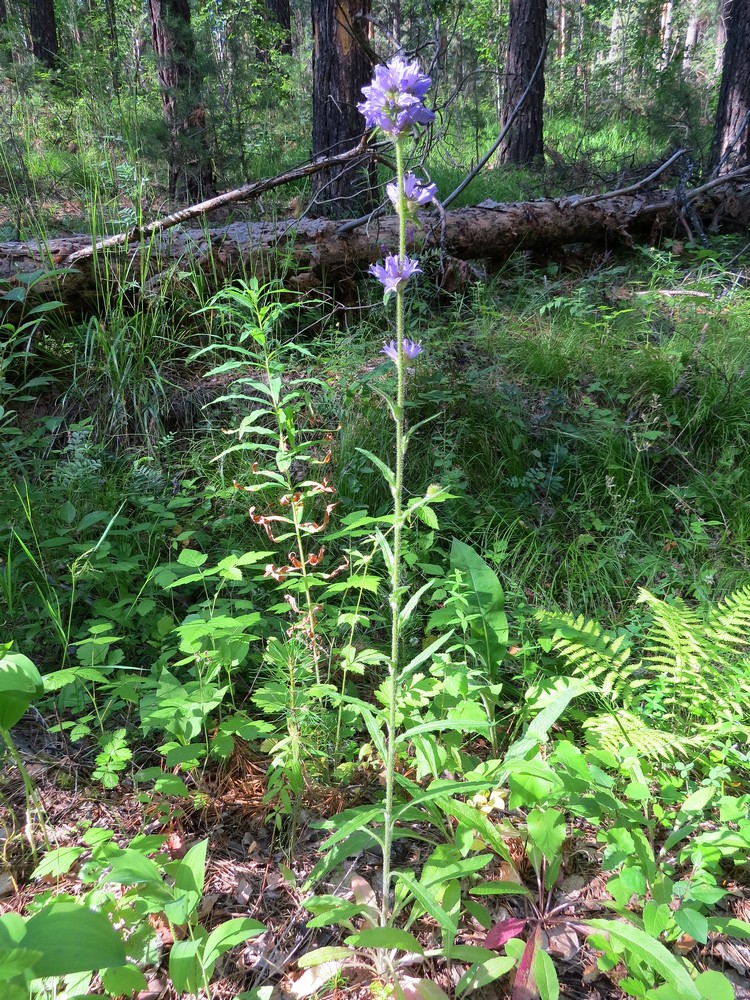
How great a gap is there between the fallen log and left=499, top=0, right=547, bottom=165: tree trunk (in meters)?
2.35

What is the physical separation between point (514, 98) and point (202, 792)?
805 centimetres

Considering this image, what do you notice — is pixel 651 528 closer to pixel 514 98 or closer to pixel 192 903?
pixel 192 903

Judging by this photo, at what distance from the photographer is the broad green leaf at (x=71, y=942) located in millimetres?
792

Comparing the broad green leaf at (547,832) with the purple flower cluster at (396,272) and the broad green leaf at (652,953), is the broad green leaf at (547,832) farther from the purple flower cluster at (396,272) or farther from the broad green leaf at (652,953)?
the purple flower cluster at (396,272)

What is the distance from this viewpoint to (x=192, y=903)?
44.4 inches

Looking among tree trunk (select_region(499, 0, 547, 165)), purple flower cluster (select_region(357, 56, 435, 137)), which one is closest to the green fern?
purple flower cluster (select_region(357, 56, 435, 137))

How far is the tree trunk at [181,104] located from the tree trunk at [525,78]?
358 centimetres

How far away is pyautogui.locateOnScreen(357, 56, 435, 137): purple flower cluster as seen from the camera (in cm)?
106

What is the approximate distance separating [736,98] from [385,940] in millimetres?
6788

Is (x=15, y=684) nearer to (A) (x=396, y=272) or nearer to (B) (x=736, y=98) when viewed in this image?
(A) (x=396, y=272)

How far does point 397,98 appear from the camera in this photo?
3.50ft

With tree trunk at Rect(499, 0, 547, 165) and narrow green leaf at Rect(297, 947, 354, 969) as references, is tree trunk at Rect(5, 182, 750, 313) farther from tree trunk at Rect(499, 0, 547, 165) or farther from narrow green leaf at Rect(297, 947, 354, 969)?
narrow green leaf at Rect(297, 947, 354, 969)

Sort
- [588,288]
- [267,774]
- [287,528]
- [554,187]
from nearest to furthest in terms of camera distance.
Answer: [267,774] → [287,528] → [588,288] → [554,187]

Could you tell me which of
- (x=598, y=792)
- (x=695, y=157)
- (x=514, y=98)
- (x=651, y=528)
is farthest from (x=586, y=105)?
(x=598, y=792)
